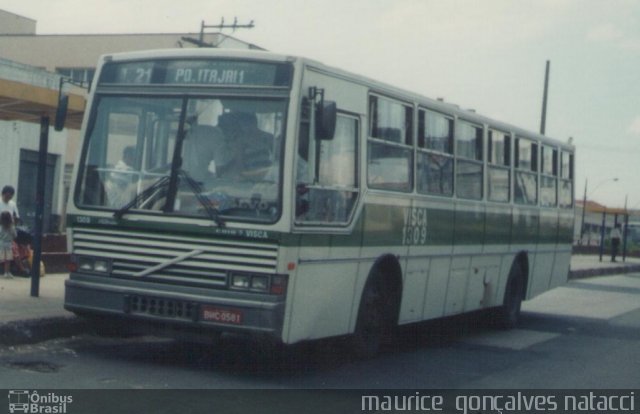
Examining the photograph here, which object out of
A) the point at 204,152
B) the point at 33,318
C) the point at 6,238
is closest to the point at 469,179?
the point at 204,152

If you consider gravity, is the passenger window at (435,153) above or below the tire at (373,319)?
above

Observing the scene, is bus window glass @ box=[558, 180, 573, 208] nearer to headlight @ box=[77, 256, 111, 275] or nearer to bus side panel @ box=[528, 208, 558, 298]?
bus side panel @ box=[528, 208, 558, 298]

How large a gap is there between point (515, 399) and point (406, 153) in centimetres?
347

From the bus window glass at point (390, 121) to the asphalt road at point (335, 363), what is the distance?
7.35 feet

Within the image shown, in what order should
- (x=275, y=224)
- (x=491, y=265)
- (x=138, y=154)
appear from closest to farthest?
(x=275, y=224) → (x=138, y=154) → (x=491, y=265)

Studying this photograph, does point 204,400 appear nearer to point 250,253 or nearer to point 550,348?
point 250,253

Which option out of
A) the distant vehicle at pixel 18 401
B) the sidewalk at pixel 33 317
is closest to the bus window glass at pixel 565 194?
the sidewalk at pixel 33 317

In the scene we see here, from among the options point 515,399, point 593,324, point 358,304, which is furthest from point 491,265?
point 515,399

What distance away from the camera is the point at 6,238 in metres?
16.8

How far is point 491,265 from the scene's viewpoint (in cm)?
1554

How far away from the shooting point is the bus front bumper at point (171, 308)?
959cm

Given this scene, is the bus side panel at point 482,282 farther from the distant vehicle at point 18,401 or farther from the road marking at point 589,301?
the distant vehicle at point 18,401

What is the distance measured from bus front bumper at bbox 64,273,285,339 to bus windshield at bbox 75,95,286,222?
27.5 inches

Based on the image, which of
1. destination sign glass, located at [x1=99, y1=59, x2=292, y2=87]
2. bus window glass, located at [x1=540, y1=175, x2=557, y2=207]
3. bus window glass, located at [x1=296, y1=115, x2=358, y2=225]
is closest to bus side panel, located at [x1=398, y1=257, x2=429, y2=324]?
bus window glass, located at [x1=296, y1=115, x2=358, y2=225]
